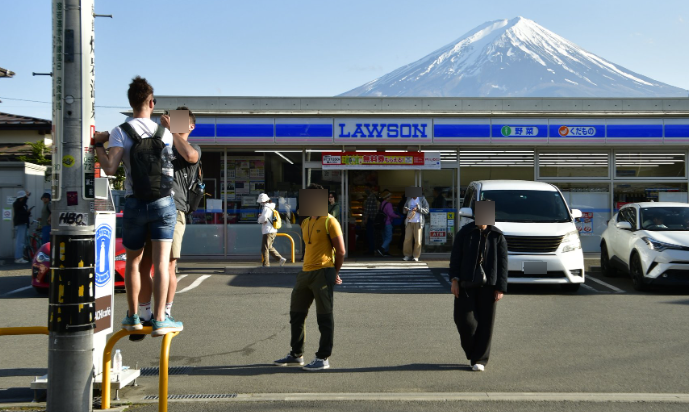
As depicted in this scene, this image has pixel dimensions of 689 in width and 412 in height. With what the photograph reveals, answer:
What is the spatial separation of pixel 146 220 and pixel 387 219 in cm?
1468

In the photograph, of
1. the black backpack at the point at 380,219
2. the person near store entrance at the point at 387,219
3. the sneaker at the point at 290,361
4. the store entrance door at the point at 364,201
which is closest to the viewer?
the sneaker at the point at 290,361

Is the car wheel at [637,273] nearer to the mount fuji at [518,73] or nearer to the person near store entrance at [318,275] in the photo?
A: the person near store entrance at [318,275]

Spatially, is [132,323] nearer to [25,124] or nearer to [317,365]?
[317,365]

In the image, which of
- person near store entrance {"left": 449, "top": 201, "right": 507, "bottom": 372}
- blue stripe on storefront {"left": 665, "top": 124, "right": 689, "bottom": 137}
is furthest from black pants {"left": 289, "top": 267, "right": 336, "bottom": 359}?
blue stripe on storefront {"left": 665, "top": 124, "right": 689, "bottom": 137}

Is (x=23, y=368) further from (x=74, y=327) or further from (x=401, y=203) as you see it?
(x=401, y=203)

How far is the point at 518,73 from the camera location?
12350cm

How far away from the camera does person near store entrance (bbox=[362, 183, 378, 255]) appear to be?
771 inches

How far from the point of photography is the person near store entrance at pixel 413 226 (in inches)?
704

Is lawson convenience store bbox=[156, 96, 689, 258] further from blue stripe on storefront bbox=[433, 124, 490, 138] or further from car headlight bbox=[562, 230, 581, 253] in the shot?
car headlight bbox=[562, 230, 581, 253]

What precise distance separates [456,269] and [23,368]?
478cm

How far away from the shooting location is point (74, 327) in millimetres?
4727

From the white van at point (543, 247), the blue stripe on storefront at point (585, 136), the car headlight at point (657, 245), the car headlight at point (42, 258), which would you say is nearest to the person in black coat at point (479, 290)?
the white van at point (543, 247)

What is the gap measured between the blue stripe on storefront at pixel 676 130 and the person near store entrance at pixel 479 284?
14.1m

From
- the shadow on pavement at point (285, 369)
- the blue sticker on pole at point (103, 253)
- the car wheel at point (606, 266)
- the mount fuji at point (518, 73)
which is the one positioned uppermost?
the mount fuji at point (518, 73)
